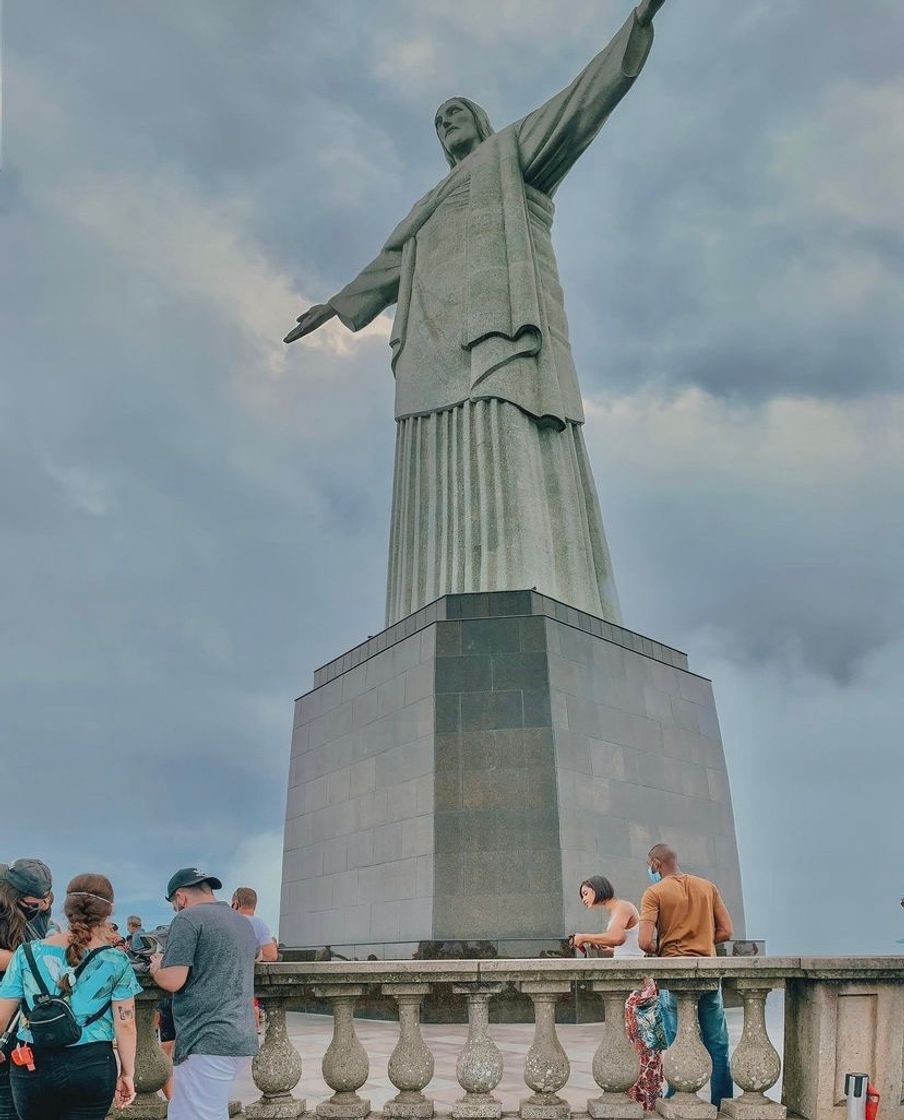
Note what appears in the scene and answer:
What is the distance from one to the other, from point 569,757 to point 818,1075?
7.38m

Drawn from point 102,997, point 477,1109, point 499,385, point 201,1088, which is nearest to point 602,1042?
point 477,1109

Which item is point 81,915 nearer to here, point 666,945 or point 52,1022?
point 52,1022

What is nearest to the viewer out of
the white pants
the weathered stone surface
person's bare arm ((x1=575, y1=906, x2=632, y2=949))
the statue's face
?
the white pants

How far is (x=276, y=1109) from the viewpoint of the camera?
6.26 meters

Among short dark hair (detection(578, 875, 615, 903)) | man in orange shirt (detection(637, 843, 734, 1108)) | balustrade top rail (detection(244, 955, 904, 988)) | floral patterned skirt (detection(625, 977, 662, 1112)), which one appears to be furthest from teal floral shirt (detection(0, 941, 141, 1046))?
short dark hair (detection(578, 875, 615, 903))

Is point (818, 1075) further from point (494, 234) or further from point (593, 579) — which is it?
point (494, 234)

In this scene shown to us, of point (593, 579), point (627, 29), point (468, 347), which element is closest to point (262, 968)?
point (593, 579)

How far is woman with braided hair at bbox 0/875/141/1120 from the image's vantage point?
4699mm

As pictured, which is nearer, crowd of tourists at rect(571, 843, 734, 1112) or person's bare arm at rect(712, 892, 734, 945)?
crowd of tourists at rect(571, 843, 734, 1112)

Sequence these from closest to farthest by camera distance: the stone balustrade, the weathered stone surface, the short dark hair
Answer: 1. the stone balustrade
2. the weathered stone surface
3. the short dark hair

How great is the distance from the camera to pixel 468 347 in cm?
1758

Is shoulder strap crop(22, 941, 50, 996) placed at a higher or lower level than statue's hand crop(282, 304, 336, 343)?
lower

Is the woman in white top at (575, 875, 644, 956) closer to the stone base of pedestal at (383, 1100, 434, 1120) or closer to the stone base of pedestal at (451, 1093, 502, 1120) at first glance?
the stone base of pedestal at (451, 1093, 502, 1120)

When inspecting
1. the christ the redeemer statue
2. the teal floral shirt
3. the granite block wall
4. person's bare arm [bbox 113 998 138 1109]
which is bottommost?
person's bare arm [bbox 113 998 138 1109]
